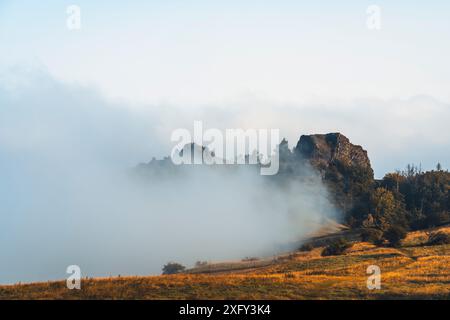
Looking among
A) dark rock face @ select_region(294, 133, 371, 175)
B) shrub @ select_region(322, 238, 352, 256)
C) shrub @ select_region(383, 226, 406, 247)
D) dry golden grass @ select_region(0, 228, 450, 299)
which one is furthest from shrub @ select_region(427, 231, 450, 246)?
dark rock face @ select_region(294, 133, 371, 175)

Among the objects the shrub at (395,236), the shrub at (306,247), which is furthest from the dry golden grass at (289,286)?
the shrub at (306,247)

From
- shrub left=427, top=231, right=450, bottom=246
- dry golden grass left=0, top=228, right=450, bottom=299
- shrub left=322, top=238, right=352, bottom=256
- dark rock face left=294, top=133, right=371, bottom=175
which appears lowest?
dry golden grass left=0, top=228, right=450, bottom=299

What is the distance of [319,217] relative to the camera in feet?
403

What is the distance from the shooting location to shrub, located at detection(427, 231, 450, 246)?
270 feet

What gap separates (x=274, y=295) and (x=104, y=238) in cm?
9600

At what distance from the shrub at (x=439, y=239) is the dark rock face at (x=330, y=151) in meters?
60.7

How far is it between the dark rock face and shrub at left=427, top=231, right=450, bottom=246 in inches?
2388

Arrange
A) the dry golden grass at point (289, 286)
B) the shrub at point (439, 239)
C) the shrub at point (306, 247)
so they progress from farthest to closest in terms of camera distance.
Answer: the shrub at point (306, 247) → the shrub at point (439, 239) → the dry golden grass at point (289, 286)

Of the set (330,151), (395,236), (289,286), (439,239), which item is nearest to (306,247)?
(395,236)

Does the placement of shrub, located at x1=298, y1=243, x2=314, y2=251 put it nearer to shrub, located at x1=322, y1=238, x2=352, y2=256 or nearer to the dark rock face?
shrub, located at x1=322, y1=238, x2=352, y2=256

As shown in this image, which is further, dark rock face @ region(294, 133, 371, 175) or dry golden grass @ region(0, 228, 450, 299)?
dark rock face @ region(294, 133, 371, 175)

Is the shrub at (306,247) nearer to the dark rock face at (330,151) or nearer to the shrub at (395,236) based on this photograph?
the shrub at (395,236)

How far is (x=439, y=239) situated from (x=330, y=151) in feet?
232

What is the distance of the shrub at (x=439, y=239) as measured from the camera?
82250 mm
